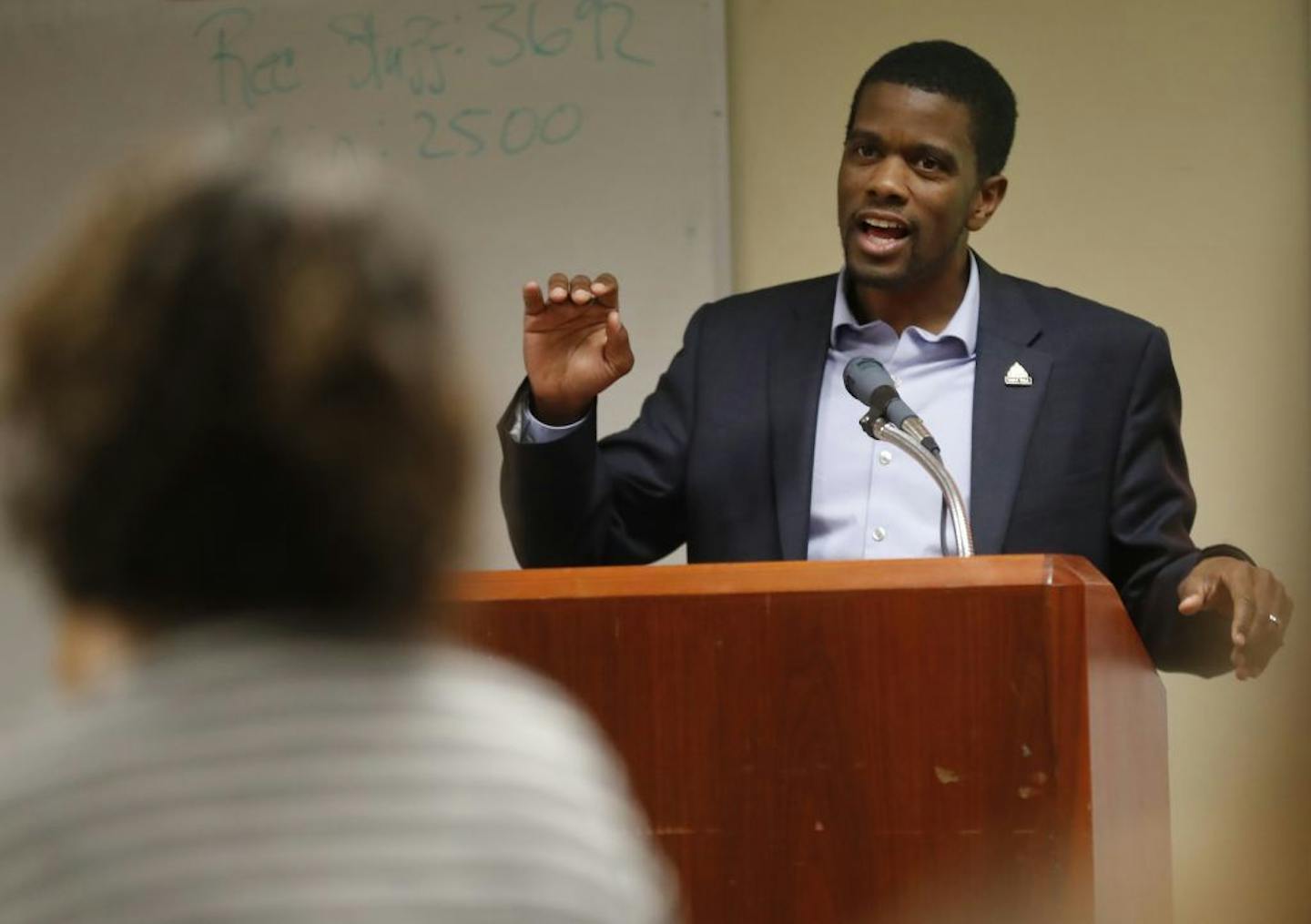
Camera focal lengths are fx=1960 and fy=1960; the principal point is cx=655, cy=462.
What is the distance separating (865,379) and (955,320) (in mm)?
496

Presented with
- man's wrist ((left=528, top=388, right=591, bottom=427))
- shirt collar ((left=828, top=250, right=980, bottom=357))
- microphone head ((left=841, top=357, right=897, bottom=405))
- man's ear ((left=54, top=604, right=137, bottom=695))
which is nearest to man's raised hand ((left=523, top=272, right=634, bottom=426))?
man's wrist ((left=528, top=388, right=591, bottom=427))

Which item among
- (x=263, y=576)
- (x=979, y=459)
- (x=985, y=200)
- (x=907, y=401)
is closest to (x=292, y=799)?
(x=263, y=576)

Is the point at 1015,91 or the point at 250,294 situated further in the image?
the point at 1015,91

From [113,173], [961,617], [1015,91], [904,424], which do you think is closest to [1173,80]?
[1015,91]

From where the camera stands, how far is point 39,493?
2.45 feet

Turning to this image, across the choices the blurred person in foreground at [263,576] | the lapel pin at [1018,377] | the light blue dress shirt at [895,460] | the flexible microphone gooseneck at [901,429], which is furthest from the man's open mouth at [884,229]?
the blurred person in foreground at [263,576]

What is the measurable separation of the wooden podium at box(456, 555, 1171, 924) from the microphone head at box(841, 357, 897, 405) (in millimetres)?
434

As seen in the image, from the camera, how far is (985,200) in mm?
2520

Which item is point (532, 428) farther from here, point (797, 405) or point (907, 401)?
point (907, 401)

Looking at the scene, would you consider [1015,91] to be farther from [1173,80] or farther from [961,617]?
[961,617]

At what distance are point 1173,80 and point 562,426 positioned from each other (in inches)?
58.8

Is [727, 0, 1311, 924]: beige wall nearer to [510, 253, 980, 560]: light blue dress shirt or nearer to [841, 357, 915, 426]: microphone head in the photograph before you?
[510, 253, 980, 560]: light blue dress shirt

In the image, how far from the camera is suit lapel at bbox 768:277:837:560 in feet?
7.32

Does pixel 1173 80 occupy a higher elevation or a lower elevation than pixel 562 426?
higher
